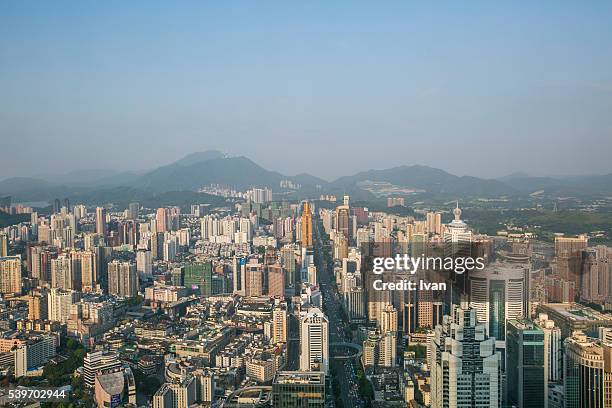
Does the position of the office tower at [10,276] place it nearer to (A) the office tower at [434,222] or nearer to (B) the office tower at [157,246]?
(B) the office tower at [157,246]

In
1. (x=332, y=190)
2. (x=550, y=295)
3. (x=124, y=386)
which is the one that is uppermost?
(x=332, y=190)

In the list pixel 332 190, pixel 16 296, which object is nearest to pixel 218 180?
pixel 332 190

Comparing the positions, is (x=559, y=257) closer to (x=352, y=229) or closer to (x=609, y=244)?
(x=609, y=244)

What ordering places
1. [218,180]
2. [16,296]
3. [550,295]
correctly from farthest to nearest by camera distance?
[218,180], [16,296], [550,295]

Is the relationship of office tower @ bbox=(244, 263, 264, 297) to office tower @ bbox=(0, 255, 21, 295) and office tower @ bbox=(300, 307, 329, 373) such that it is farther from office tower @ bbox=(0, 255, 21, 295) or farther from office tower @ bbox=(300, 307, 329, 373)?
office tower @ bbox=(300, 307, 329, 373)

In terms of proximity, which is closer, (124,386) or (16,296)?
(124,386)

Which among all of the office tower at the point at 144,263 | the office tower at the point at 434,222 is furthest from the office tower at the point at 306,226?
the office tower at the point at 144,263

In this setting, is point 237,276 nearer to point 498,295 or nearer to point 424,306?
point 424,306
